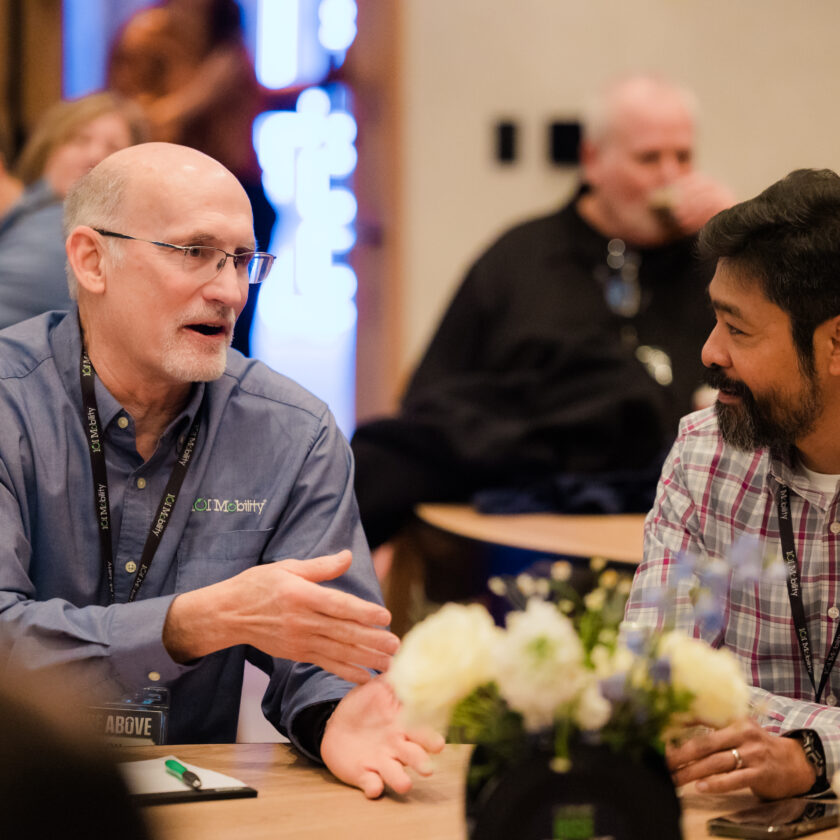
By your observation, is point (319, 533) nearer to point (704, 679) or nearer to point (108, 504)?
point (108, 504)

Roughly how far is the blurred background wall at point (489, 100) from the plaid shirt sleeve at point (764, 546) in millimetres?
4006

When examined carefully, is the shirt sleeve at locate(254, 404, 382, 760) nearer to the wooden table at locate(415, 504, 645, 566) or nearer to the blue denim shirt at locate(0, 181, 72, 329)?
the wooden table at locate(415, 504, 645, 566)

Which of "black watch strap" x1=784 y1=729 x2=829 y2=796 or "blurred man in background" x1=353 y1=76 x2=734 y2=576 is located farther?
"blurred man in background" x1=353 y1=76 x2=734 y2=576

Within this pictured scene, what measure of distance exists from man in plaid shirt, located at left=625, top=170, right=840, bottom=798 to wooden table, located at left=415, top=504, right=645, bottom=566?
0.66 metres

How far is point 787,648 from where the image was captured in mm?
1681

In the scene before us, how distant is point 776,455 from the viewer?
1712 mm

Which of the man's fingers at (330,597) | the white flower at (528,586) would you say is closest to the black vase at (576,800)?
→ the white flower at (528,586)

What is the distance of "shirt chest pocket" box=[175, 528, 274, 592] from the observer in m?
1.78

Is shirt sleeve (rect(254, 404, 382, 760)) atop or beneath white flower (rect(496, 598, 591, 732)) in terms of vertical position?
beneath

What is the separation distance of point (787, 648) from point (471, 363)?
2.47 metres

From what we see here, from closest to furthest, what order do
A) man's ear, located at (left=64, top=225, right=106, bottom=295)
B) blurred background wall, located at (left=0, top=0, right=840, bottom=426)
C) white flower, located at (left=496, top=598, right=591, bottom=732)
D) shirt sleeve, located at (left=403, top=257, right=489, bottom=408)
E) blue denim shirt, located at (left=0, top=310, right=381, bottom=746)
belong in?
white flower, located at (left=496, top=598, right=591, bottom=732), blue denim shirt, located at (left=0, top=310, right=381, bottom=746), man's ear, located at (left=64, top=225, right=106, bottom=295), shirt sleeve, located at (left=403, top=257, right=489, bottom=408), blurred background wall, located at (left=0, top=0, right=840, bottom=426)

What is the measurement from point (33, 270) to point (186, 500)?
1.10 metres

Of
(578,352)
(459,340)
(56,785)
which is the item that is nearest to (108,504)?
(56,785)

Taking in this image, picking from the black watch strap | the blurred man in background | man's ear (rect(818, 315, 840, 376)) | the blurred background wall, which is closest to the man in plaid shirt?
man's ear (rect(818, 315, 840, 376))
